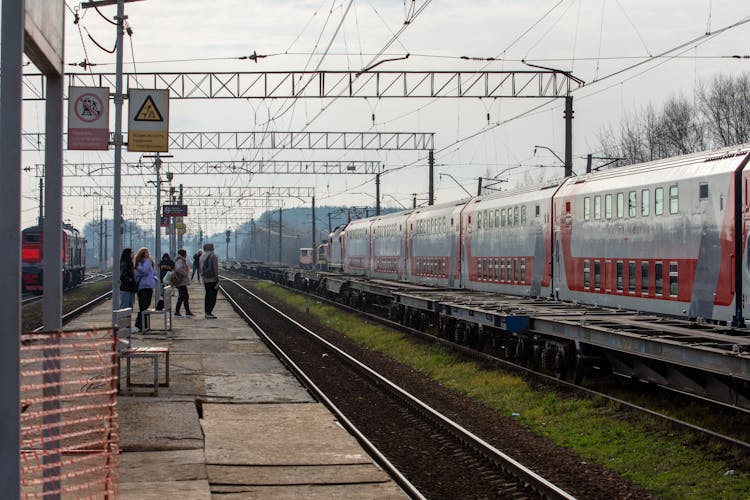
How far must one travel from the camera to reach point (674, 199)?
50.3 ft

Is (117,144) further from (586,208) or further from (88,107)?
(586,208)

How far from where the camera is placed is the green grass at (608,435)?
910 centimetres

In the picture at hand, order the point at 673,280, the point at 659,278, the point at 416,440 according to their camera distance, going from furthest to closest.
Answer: the point at 659,278 → the point at 673,280 → the point at 416,440

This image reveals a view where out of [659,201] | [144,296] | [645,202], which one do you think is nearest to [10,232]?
[659,201]

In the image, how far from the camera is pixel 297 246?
139375 mm

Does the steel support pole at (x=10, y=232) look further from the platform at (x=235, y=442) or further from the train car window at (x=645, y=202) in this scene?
the train car window at (x=645, y=202)

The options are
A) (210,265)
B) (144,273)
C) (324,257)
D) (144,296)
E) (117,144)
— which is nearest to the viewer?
(117,144)

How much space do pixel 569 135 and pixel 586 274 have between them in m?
6.56

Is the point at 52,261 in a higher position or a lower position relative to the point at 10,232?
lower

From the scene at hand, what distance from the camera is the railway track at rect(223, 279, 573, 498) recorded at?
9.23m

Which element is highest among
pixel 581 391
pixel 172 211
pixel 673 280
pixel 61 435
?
pixel 172 211

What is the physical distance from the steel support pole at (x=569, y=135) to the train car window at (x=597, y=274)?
547cm

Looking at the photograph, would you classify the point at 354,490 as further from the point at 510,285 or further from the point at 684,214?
the point at 510,285

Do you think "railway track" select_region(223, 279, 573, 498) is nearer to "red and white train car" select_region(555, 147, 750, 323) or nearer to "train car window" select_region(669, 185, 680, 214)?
"red and white train car" select_region(555, 147, 750, 323)
